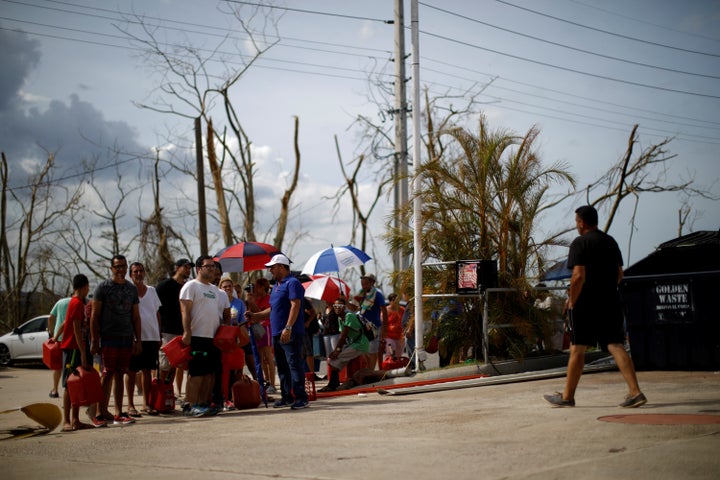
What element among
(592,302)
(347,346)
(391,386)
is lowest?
(391,386)

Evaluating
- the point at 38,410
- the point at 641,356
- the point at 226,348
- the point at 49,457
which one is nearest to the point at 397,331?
the point at 641,356

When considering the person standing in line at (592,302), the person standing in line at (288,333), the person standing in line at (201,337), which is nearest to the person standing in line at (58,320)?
the person standing in line at (201,337)

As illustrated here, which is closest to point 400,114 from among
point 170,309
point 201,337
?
point 170,309

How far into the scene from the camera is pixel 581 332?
8055 millimetres

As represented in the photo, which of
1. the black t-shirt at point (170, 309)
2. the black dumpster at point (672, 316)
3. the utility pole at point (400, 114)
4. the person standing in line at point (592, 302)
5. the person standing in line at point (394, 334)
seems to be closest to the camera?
the person standing in line at point (592, 302)

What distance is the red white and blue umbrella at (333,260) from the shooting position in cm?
1594

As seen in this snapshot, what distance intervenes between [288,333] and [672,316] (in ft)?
19.5

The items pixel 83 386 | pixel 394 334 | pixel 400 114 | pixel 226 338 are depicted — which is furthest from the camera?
pixel 400 114

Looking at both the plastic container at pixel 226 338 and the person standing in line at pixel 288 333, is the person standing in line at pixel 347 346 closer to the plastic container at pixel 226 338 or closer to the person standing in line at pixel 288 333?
the person standing in line at pixel 288 333

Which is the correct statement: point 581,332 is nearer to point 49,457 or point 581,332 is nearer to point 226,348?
point 226,348

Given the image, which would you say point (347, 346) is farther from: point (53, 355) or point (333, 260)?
point (53, 355)

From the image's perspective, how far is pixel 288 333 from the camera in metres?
10.2

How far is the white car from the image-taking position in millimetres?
24750

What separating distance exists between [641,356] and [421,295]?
11.7 feet
